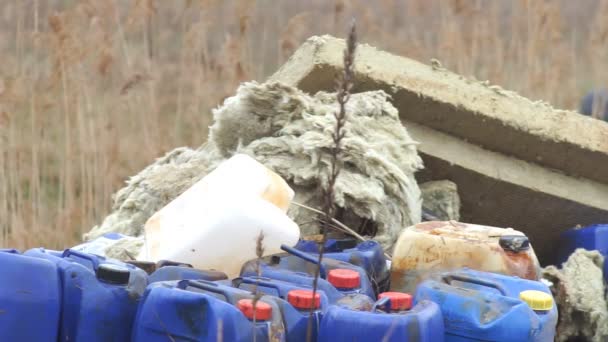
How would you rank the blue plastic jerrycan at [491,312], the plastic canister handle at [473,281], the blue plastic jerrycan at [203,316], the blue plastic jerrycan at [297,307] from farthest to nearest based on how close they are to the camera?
1. the plastic canister handle at [473,281]
2. the blue plastic jerrycan at [491,312]
3. the blue plastic jerrycan at [297,307]
4. the blue plastic jerrycan at [203,316]

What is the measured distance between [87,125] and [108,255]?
2050 mm

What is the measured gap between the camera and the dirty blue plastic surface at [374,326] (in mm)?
1998

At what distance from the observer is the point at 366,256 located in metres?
2.65

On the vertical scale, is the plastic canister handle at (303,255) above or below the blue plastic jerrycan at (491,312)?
above

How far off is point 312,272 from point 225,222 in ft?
0.82

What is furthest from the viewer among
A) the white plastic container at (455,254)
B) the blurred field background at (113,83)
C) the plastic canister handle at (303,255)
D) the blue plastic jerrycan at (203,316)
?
the blurred field background at (113,83)


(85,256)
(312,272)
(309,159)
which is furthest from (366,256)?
(85,256)

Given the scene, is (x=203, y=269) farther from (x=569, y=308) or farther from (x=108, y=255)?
(x=569, y=308)

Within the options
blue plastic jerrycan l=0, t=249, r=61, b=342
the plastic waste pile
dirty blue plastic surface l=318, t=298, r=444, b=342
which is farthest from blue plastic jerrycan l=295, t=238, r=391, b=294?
blue plastic jerrycan l=0, t=249, r=61, b=342

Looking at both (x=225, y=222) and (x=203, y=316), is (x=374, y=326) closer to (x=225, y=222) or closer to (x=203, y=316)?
(x=203, y=316)

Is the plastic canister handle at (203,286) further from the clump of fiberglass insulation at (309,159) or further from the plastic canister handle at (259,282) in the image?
the clump of fiberglass insulation at (309,159)

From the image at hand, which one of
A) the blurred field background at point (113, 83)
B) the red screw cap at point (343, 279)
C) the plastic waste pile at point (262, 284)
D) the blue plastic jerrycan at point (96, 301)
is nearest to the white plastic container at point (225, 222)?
the plastic waste pile at point (262, 284)

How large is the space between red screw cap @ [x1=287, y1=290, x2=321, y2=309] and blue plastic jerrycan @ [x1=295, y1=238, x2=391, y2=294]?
1.46ft

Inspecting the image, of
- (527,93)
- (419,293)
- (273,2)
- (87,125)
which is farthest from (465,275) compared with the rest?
(273,2)
